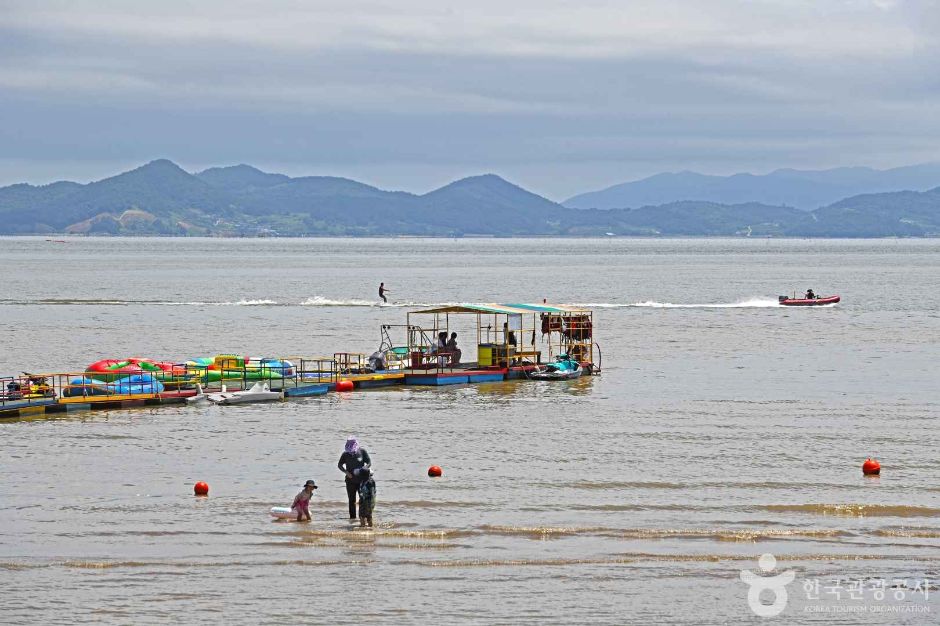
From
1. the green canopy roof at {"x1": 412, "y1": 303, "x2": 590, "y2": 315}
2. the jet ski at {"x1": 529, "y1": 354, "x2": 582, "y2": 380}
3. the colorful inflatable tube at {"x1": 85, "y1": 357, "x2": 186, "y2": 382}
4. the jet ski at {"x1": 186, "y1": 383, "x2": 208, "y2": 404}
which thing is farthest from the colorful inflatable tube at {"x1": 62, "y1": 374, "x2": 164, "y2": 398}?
the jet ski at {"x1": 529, "y1": 354, "x2": 582, "y2": 380}

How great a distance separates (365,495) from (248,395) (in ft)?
75.0

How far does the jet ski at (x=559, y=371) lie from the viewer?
58031 mm

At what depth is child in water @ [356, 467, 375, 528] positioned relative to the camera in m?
27.8

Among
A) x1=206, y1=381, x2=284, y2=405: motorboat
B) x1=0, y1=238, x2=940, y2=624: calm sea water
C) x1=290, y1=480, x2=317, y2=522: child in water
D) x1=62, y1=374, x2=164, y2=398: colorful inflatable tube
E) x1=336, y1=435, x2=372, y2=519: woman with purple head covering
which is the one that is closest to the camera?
x1=0, y1=238, x2=940, y2=624: calm sea water

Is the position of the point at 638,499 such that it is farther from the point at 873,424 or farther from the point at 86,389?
the point at 86,389

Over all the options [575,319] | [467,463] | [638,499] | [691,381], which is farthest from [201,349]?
[638,499]

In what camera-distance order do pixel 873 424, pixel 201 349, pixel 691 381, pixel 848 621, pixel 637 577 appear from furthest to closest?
pixel 201 349 < pixel 691 381 < pixel 873 424 < pixel 637 577 < pixel 848 621

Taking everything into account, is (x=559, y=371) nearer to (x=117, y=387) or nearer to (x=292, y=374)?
(x=292, y=374)

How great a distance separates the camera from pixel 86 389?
48625 mm

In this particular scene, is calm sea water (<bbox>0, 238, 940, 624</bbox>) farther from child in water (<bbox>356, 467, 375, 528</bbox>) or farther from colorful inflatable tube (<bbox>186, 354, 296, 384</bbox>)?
colorful inflatable tube (<bbox>186, 354, 296, 384</bbox>)

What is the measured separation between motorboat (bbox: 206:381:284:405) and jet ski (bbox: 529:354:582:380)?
40.8ft

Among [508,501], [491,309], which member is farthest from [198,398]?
[508,501]

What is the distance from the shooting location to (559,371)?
58.5 metres

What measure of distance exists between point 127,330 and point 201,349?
16.4 metres
